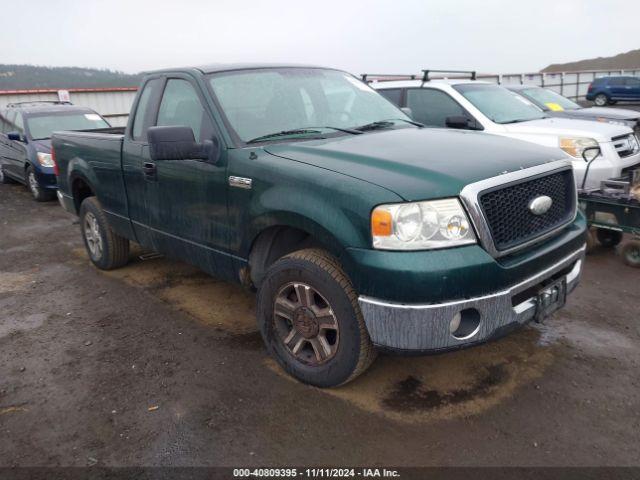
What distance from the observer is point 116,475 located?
2.55 metres

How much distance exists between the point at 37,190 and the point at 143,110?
20.3 feet

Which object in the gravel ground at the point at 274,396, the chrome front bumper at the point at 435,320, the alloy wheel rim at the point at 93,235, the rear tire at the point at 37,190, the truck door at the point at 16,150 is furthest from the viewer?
the truck door at the point at 16,150

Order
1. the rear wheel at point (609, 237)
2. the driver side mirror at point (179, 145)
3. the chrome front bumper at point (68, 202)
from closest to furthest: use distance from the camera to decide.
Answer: the driver side mirror at point (179, 145)
the chrome front bumper at point (68, 202)
the rear wheel at point (609, 237)

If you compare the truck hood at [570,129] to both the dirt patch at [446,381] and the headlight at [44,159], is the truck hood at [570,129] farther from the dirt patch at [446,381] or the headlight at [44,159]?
the headlight at [44,159]

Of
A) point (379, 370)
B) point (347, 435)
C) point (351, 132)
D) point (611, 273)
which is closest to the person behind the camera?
point (347, 435)

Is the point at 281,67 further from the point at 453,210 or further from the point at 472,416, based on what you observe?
the point at 472,416

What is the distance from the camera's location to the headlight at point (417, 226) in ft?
8.50

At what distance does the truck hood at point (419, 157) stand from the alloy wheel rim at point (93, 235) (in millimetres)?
2942

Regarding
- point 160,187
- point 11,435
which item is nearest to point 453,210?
point 160,187

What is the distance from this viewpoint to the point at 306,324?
3.08 m

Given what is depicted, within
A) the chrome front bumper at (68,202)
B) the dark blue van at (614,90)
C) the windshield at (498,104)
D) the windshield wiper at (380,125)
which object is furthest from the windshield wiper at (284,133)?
the dark blue van at (614,90)

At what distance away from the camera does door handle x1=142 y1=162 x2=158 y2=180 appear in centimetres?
409

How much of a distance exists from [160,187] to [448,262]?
2.46 meters

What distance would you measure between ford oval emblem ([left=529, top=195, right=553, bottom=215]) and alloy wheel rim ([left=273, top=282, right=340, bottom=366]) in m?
1.25
